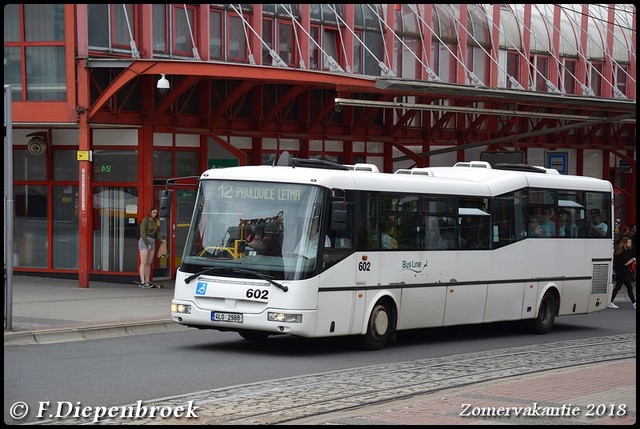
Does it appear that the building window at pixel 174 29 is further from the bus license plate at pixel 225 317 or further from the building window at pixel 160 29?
the bus license plate at pixel 225 317

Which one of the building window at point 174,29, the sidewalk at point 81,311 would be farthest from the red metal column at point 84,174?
the building window at point 174,29

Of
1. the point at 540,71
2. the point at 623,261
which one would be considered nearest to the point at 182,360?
the point at 623,261

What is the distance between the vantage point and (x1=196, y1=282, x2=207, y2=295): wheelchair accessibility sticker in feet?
55.1

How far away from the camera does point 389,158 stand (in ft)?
117

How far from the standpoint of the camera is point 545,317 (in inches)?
878

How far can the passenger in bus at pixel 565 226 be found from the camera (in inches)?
893

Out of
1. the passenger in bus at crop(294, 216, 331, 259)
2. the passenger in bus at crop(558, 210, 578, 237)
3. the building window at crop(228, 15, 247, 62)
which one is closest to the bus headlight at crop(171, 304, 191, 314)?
the passenger in bus at crop(294, 216, 331, 259)

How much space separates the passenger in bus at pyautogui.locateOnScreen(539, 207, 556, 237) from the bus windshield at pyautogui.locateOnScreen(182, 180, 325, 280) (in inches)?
258

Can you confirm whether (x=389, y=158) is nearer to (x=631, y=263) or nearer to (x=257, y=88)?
(x=257, y=88)

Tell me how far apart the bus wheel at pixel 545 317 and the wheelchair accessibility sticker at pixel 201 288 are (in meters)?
7.58

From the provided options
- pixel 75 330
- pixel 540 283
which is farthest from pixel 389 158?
pixel 75 330

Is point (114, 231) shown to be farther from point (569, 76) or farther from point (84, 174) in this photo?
point (569, 76)

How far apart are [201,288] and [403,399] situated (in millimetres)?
4992

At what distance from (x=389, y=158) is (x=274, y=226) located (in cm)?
1911
